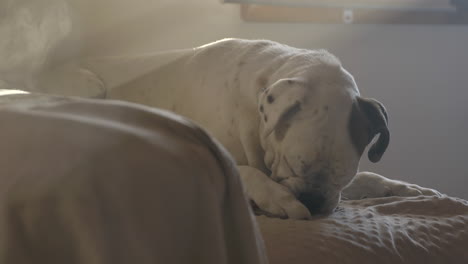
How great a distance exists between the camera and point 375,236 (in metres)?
1.18

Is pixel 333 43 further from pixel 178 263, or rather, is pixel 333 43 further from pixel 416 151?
pixel 178 263

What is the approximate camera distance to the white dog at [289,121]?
4.67 feet

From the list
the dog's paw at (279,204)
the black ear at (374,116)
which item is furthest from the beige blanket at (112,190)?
the black ear at (374,116)

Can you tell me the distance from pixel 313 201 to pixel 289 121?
207 mm

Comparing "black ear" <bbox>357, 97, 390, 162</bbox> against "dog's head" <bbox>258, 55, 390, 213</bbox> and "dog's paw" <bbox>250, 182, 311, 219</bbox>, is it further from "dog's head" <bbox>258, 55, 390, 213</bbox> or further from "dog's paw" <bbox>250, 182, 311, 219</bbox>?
"dog's paw" <bbox>250, 182, 311, 219</bbox>

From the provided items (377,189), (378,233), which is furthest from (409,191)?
(378,233)

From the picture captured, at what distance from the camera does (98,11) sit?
2.64 meters

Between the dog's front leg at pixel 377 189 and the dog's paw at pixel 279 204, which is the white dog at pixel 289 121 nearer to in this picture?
the dog's paw at pixel 279 204

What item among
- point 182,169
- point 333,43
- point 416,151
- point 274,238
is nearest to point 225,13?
point 333,43

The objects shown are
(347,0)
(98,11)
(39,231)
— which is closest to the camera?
(39,231)

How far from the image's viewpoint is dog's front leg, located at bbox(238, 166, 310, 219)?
1341mm

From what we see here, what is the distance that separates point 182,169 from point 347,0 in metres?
2.49

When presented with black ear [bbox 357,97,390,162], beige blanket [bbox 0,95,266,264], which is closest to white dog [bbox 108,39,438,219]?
black ear [bbox 357,97,390,162]

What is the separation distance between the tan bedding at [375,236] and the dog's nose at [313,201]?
1.8 inches
